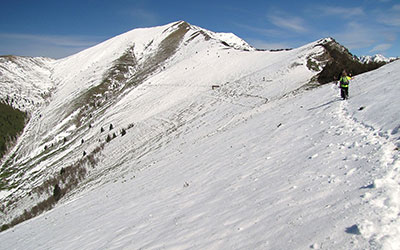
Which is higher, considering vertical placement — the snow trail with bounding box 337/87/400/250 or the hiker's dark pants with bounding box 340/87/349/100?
the hiker's dark pants with bounding box 340/87/349/100

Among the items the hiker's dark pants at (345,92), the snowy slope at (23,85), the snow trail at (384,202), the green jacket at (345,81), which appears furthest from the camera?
the snowy slope at (23,85)

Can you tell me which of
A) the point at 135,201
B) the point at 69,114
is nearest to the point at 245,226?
the point at 135,201

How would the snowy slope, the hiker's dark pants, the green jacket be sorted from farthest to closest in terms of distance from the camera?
the snowy slope < the hiker's dark pants < the green jacket

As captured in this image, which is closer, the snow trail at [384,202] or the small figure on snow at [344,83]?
the snow trail at [384,202]

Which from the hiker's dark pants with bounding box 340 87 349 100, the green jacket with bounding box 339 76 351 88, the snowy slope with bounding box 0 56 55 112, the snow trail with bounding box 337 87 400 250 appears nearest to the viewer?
the snow trail with bounding box 337 87 400 250

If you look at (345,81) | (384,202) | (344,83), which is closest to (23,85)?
(344,83)

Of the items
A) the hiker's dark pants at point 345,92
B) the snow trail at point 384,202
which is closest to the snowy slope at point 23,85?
the hiker's dark pants at point 345,92

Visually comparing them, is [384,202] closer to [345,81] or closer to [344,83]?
[345,81]

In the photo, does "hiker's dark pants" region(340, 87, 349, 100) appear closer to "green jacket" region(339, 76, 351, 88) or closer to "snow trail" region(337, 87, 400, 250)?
"green jacket" region(339, 76, 351, 88)

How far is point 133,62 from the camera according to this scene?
15238 centimetres

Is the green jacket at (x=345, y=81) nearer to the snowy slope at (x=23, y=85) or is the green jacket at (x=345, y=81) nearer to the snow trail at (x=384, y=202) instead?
the snow trail at (x=384, y=202)

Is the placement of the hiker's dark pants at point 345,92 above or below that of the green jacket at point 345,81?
below

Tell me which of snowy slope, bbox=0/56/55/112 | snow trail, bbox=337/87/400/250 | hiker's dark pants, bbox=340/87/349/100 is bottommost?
snow trail, bbox=337/87/400/250

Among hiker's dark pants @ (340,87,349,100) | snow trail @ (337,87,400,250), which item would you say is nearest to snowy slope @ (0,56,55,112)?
hiker's dark pants @ (340,87,349,100)
